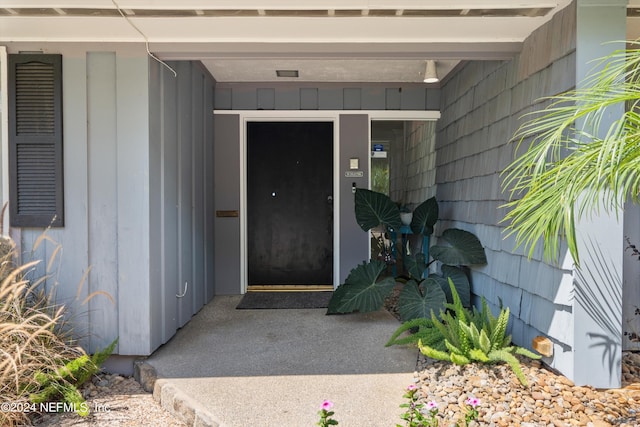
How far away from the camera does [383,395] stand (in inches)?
82.6

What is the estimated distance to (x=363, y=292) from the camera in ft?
10.4

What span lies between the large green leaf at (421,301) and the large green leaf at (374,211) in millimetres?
741

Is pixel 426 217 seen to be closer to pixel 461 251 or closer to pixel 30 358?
pixel 461 251

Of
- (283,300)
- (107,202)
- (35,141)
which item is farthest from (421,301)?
(35,141)

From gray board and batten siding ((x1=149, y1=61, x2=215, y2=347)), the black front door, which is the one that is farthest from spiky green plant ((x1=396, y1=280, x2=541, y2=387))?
the black front door

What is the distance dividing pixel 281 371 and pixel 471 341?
1.08 metres

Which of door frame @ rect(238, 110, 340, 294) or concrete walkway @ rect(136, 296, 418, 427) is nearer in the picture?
concrete walkway @ rect(136, 296, 418, 427)

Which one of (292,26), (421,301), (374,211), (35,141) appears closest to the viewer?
(292,26)

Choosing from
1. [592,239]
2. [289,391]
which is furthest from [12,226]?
[592,239]

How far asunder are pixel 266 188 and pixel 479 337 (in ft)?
8.84

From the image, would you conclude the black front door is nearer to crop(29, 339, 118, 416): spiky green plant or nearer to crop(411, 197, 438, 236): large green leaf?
crop(411, 197, 438, 236): large green leaf

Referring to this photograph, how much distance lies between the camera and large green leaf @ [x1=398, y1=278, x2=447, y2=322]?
2.82 m

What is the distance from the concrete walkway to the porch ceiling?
1.88m

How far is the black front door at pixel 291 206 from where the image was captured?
430 centimetres
